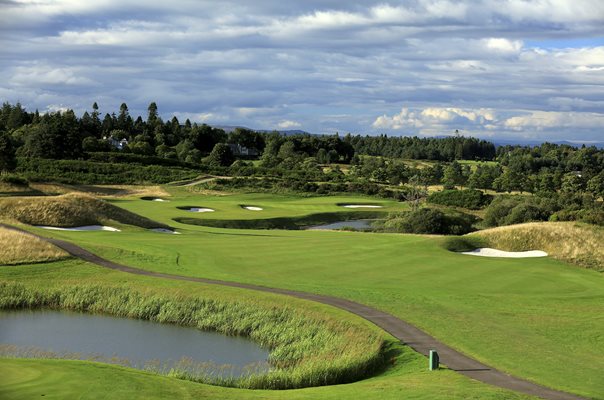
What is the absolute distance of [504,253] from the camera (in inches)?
1693

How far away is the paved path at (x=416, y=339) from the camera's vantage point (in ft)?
62.3

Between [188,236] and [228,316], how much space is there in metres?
21.4

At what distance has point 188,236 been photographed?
49781 millimetres

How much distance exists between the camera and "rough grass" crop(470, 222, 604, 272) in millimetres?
40062

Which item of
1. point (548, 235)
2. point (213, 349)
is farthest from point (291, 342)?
point (548, 235)

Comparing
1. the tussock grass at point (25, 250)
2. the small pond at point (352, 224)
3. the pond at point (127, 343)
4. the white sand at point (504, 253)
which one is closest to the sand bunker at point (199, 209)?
the small pond at point (352, 224)

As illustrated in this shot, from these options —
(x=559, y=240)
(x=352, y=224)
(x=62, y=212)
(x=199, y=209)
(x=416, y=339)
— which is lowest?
(x=352, y=224)

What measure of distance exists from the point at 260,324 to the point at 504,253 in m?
20.5

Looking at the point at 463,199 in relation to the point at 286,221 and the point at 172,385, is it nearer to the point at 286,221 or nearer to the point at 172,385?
the point at 286,221

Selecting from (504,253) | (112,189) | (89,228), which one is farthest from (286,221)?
(112,189)

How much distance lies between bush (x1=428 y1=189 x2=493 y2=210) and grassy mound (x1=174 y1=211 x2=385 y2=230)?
16.2 m

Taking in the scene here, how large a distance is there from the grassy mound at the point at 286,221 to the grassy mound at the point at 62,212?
12178 millimetres

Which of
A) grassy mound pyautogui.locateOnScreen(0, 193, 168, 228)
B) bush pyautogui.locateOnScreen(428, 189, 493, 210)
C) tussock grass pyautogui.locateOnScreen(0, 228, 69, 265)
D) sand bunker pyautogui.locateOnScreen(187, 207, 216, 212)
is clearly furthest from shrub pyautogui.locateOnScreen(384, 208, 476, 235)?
tussock grass pyautogui.locateOnScreen(0, 228, 69, 265)

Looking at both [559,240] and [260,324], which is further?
[559,240]
